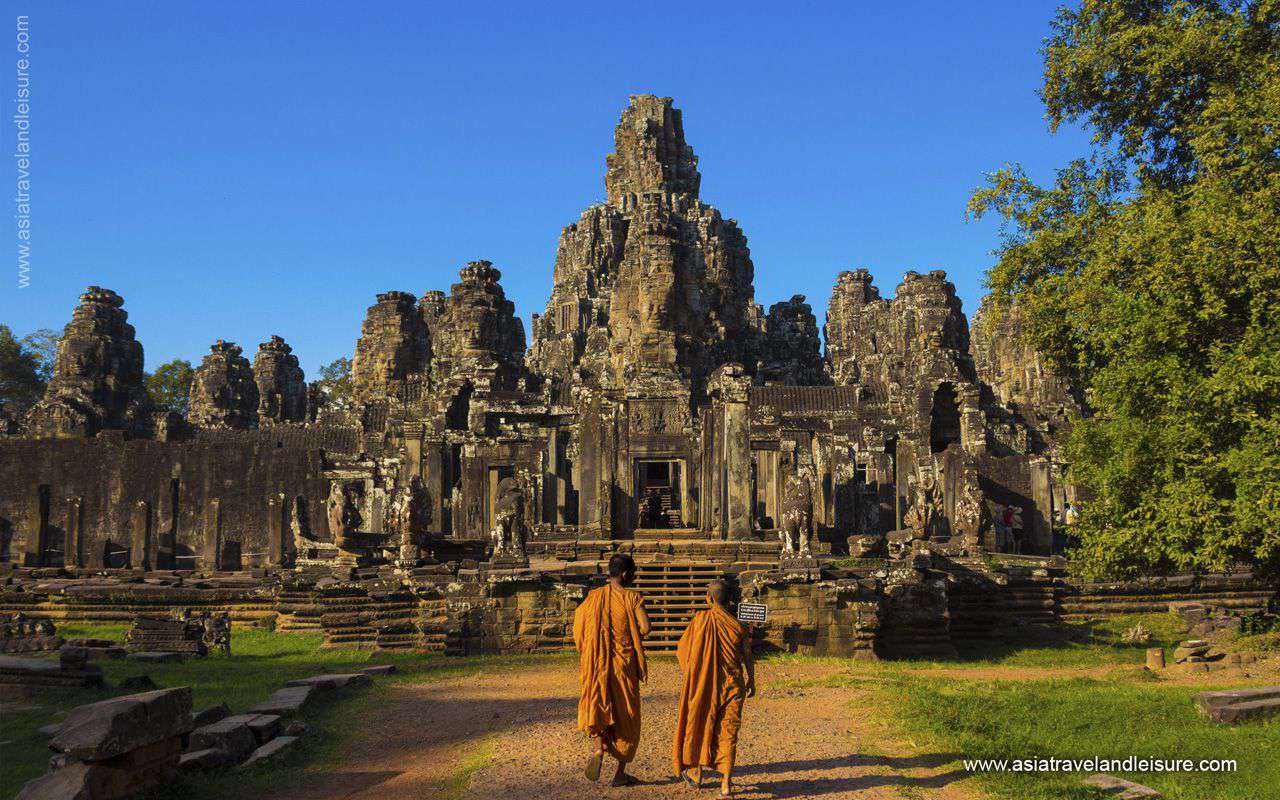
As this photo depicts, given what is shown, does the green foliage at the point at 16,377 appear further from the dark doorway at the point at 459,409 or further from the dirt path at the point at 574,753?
the dirt path at the point at 574,753

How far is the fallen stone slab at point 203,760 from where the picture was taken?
22.2ft

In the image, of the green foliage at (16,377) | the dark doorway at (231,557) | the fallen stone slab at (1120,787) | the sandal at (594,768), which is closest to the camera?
the fallen stone slab at (1120,787)

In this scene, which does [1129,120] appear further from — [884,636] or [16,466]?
[16,466]

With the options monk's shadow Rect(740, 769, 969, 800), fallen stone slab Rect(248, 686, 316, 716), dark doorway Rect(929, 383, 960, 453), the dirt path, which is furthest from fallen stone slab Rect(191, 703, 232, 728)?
dark doorway Rect(929, 383, 960, 453)

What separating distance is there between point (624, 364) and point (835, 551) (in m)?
7.22

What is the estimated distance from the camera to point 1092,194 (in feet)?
51.5

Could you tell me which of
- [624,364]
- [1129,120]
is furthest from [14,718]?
[624,364]

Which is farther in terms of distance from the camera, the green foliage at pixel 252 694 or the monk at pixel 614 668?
the green foliage at pixel 252 694

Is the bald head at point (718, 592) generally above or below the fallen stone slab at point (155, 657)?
above

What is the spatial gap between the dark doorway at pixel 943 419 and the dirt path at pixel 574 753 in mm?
15164

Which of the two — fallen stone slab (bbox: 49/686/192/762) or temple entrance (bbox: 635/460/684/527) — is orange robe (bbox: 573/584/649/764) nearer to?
fallen stone slab (bbox: 49/686/192/762)

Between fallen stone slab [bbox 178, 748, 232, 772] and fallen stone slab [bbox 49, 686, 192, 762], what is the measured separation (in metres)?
0.35

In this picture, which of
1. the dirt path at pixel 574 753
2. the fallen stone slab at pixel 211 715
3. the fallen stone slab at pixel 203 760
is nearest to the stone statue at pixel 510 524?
the dirt path at pixel 574 753

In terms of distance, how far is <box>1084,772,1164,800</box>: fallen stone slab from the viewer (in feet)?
20.5
